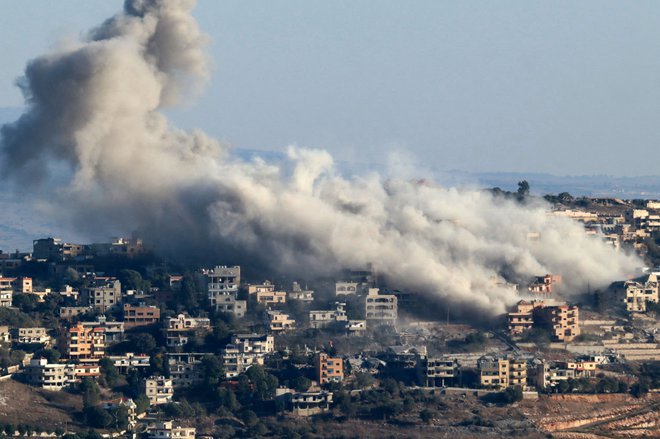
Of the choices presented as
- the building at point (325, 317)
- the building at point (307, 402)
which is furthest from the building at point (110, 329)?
the building at point (307, 402)

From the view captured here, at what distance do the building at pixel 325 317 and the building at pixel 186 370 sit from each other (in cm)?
454

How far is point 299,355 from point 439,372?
12.0 ft

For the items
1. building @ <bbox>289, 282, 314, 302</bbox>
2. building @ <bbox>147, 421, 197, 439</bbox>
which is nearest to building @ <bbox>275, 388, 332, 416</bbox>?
building @ <bbox>147, 421, 197, 439</bbox>

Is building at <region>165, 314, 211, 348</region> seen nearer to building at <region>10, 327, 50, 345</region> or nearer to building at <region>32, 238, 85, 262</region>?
building at <region>10, 327, 50, 345</region>

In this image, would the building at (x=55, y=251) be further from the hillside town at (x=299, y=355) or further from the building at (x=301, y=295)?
the building at (x=301, y=295)

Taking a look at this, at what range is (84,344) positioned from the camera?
177 feet

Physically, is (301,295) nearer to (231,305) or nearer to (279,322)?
(231,305)

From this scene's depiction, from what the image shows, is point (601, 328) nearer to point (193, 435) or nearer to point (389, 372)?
point (389, 372)

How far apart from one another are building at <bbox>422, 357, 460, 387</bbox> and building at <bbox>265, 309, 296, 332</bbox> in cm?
542

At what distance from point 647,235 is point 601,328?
1092 cm

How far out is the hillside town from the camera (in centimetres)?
4981

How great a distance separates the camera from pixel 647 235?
6806 cm

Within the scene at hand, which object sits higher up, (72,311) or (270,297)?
(270,297)

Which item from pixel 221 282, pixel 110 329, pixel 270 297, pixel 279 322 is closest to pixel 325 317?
pixel 279 322
